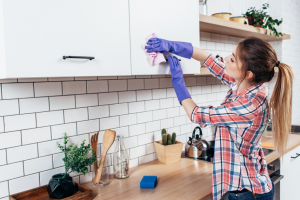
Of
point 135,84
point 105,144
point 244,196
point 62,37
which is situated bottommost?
point 244,196

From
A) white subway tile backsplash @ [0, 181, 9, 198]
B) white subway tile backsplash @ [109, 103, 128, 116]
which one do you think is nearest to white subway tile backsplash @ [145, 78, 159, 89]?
white subway tile backsplash @ [109, 103, 128, 116]

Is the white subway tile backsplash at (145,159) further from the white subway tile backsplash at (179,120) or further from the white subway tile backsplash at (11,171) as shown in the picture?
the white subway tile backsplash at (11,171)

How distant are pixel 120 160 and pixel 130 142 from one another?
20 centimetres

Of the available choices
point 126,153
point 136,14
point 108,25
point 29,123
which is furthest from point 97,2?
point 126,153

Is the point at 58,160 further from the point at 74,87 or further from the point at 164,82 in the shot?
the point at 164,82

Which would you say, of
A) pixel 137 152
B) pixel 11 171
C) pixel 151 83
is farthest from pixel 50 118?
pixel 151 83

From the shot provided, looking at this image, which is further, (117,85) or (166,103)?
(166,103)

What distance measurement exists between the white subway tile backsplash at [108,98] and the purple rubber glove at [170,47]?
49cm

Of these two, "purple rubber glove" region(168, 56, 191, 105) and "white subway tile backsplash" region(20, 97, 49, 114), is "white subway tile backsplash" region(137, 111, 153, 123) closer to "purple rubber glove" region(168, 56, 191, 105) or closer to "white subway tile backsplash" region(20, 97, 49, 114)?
"purple rubber glove" region(168, 56, 191, 105)

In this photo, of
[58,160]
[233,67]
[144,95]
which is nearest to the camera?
[233,67]

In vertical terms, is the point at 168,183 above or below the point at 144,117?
below

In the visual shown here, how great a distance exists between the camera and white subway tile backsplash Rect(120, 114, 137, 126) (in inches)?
70.2

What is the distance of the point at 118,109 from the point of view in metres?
1.76

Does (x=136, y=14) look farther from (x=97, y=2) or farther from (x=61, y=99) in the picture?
(x=61, y=99)
